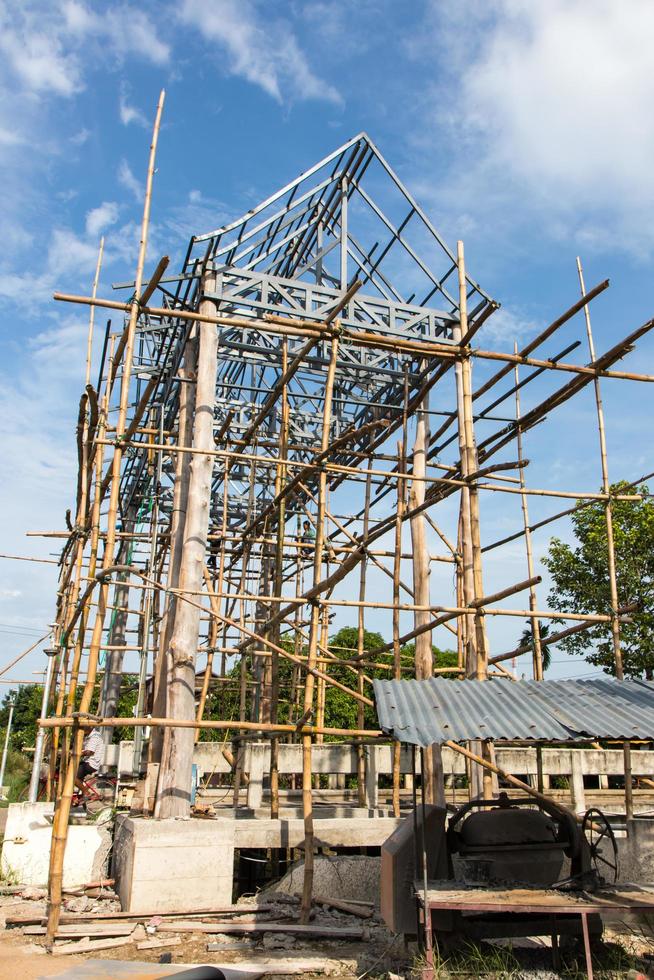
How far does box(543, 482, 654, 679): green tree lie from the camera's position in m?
22.0

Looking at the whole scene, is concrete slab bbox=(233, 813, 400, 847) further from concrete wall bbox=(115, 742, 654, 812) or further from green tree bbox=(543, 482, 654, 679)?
green tree bbox=(543, 482, 654, 679)

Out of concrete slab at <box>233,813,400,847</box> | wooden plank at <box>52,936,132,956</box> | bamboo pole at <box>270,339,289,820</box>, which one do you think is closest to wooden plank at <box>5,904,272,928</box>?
wooden plank at <box>52,936,132,956</box>

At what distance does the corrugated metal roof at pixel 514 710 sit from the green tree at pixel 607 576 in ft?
44.9

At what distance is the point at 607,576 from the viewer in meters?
23.9

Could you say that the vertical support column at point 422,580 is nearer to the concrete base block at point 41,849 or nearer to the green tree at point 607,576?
the concrete base block at point 41,849

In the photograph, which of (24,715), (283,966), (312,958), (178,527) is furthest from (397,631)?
(24,715)

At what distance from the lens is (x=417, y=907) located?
6.56 m

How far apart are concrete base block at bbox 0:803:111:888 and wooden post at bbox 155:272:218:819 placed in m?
0.88

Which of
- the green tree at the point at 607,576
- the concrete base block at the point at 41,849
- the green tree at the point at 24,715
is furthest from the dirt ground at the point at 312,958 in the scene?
the green tree at the point at 24,715

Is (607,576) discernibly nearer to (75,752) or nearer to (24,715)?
(75,752)

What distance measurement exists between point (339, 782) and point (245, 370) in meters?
9.82

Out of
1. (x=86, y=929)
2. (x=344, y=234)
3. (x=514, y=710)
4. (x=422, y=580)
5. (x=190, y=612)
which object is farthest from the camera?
(x=344, y=234)

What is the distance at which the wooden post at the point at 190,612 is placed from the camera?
33.4 ft

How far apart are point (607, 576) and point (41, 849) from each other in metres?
18.5
